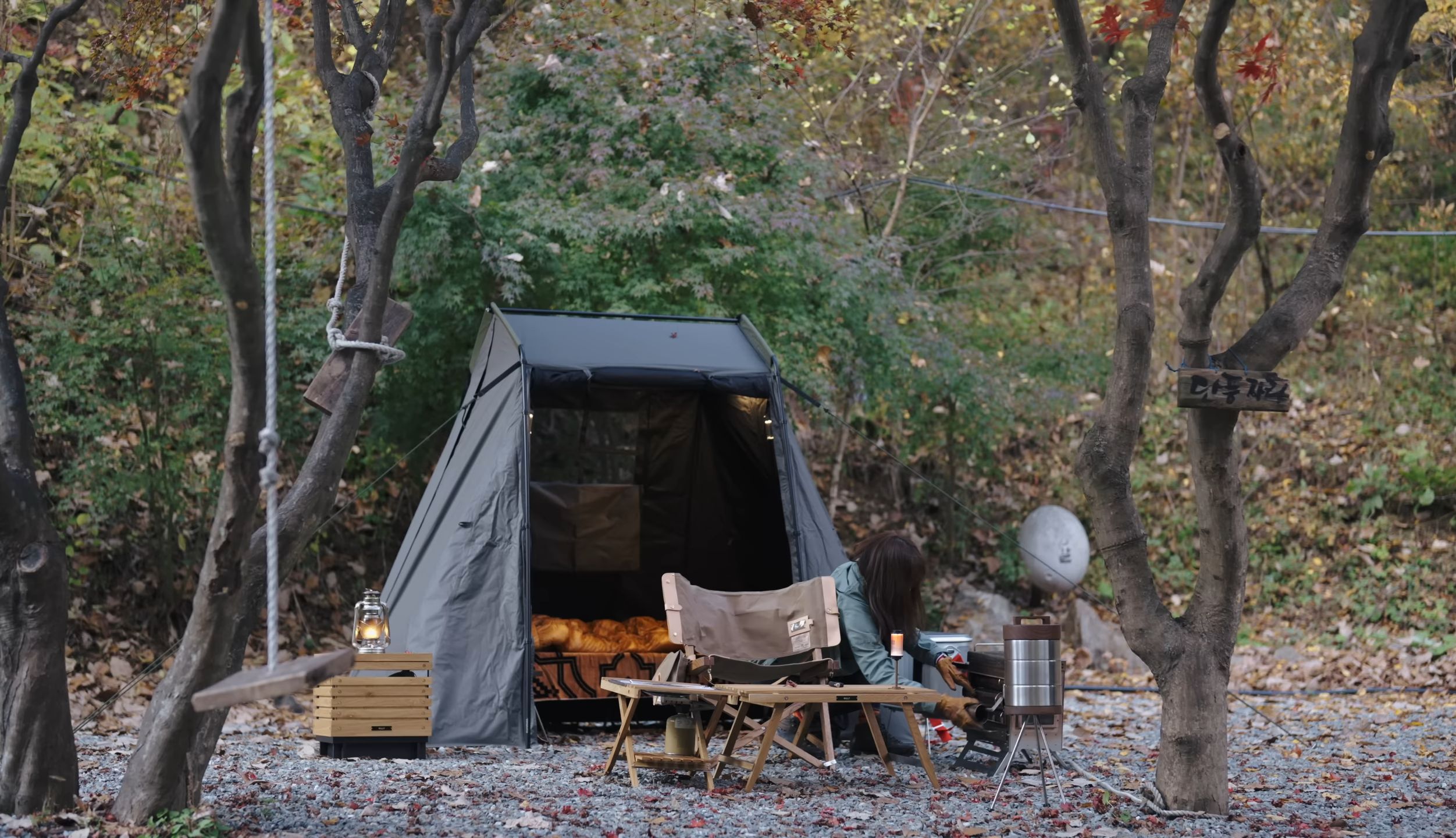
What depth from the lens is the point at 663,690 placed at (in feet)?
15.9

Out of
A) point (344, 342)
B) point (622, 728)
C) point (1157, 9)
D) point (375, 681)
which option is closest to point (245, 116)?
point (344, 342)

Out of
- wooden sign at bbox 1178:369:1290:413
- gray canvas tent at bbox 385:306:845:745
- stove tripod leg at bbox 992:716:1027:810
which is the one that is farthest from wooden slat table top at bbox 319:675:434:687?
wooden sign at bbox 1178:369:1290:413

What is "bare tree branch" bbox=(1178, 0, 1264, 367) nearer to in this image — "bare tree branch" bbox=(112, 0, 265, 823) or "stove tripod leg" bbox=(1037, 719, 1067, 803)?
"stove tripod leg" bbox=(1037, 719, 1067, 803)

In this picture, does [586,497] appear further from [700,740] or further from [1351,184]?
[1351,184]

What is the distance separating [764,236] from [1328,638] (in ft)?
15.4

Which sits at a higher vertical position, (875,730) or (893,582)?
(893,582)

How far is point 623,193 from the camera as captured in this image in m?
7.91

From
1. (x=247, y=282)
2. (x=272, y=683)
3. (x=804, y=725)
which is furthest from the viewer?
(x=804, y=725)

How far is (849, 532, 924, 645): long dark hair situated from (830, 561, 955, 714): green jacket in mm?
38

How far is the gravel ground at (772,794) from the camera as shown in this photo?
421 cm

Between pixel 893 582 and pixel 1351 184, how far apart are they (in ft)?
6.92

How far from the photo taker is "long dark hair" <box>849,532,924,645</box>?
5.34 metres

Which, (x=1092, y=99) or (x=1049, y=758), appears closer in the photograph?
(x=1092, y=99)

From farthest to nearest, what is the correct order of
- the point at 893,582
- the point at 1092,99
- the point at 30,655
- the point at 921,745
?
1. the point at 893,582
2. the point at 921,745
3. the point at 1092,99
4. the point at 30,655
